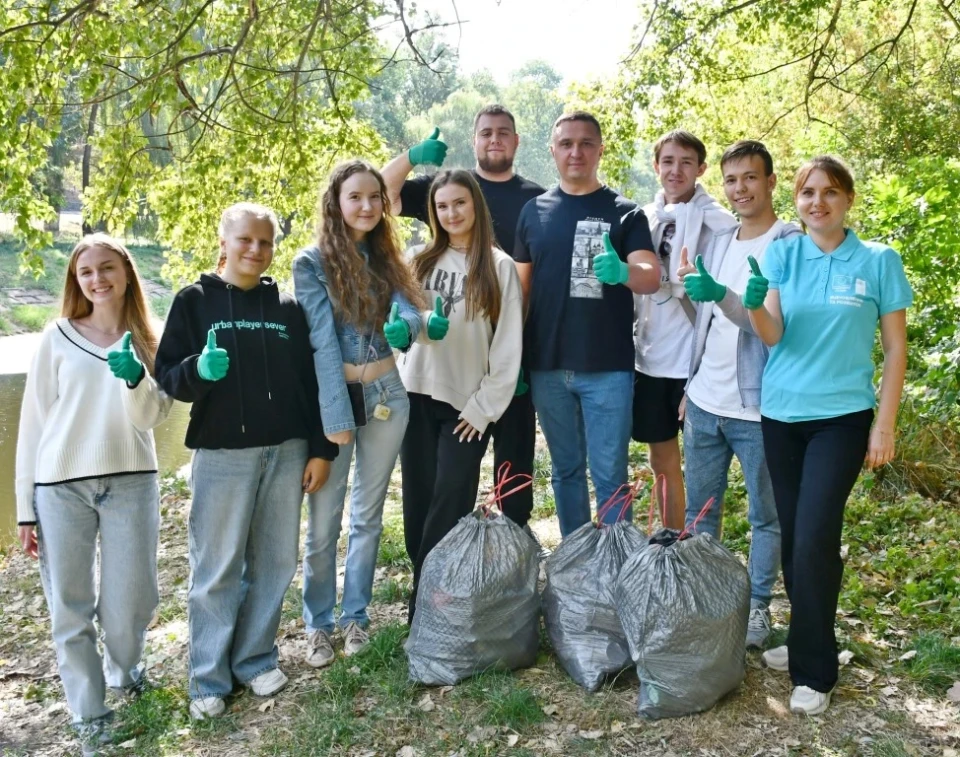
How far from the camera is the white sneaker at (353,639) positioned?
3.23 metres

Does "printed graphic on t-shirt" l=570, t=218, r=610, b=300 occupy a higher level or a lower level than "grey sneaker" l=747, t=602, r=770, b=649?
higher

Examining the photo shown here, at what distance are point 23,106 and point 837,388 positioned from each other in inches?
179

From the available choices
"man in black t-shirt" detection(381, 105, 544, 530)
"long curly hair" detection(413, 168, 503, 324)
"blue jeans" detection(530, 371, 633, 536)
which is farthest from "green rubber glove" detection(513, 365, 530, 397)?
"long curly hair" detection(413, 168, 503, 324)

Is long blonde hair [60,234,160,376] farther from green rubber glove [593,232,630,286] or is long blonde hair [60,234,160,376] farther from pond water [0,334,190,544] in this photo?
pond water [0,334,190,544]

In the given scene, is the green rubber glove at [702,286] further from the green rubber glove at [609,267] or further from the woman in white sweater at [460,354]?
the woman in white sweater at [460,354]

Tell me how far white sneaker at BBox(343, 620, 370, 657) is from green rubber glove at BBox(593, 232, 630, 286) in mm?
1621

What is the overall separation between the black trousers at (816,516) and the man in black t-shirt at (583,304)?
0.71 meters

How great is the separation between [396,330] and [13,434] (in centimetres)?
843

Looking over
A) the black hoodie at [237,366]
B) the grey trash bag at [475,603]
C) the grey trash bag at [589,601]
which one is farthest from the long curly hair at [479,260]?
the grey trash bag at [589,601]

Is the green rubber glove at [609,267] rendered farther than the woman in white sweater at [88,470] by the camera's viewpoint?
Yes

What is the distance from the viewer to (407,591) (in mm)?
3959

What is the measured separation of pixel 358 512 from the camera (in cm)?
331

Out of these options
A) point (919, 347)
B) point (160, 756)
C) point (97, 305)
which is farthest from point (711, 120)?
point (160, 756)

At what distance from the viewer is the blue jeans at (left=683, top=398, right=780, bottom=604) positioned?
307 centimetres
